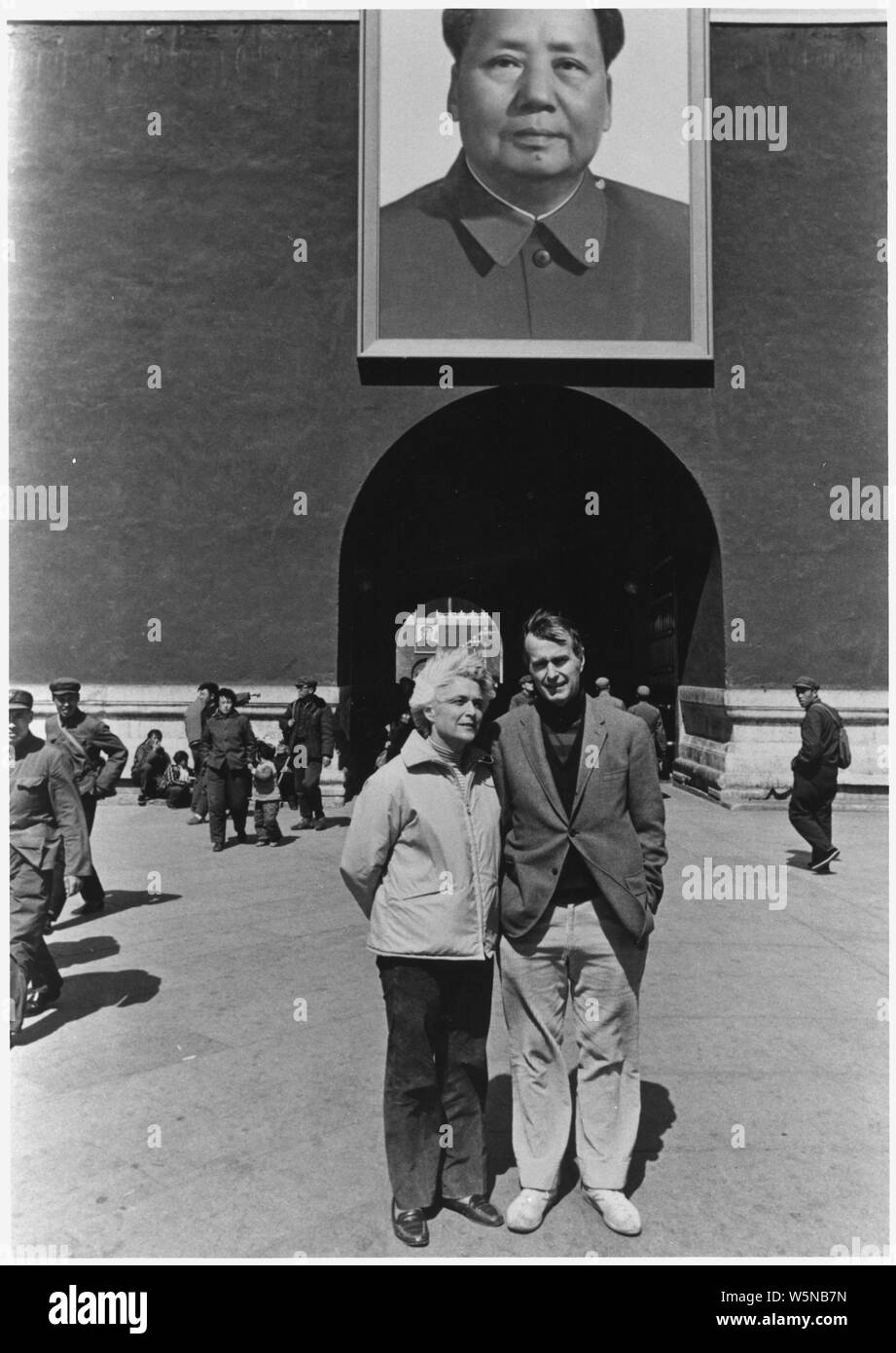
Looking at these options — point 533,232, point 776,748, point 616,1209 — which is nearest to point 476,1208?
point 616,1209

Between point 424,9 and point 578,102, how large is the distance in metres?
2.18

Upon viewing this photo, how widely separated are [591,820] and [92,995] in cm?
342

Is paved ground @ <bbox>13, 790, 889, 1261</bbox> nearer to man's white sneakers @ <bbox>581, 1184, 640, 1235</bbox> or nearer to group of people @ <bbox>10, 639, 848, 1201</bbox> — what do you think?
man's white sneakers @ <bbox>581, 1184, 640, 1235</bbox>

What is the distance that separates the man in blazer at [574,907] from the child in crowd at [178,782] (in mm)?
9694

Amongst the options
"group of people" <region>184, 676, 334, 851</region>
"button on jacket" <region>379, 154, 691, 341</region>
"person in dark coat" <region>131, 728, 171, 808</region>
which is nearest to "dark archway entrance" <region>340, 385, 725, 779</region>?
"button on jacket" <region>379, 154, 691, 341</region>

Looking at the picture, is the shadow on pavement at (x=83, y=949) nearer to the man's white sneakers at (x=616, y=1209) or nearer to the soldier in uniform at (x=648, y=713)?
the man's white sneakers at (x=616, y=1209)

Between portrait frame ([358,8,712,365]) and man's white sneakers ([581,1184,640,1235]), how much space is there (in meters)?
10.8

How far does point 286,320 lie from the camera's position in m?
12.8

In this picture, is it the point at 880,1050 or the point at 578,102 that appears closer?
the point at 880,1050

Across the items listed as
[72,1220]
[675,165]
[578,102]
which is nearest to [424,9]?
[578,102]

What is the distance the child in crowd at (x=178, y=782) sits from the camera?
40.3 feet

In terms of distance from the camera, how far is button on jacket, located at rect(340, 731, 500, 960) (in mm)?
3045

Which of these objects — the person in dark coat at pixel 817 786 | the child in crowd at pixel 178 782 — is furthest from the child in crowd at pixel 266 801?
the person in dark coat at pixel 817 786
